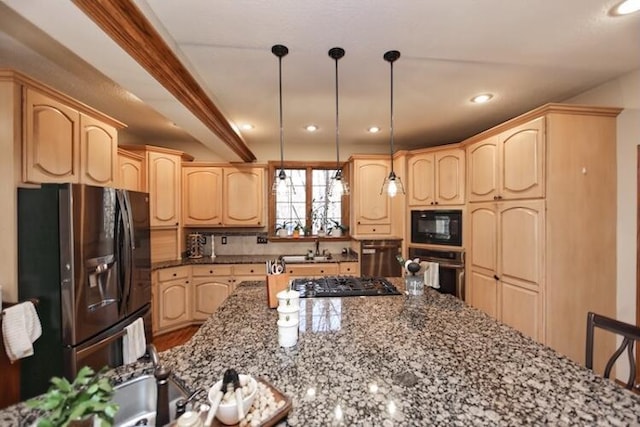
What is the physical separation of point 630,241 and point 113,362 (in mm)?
4042

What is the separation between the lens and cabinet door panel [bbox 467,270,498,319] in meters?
2.63

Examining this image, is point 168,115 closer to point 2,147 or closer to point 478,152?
point 2,147

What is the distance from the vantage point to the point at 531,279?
223 cm

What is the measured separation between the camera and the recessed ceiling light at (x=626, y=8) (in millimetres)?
1380

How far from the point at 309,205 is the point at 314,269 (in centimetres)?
101

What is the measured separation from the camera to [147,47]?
1359 millimetres

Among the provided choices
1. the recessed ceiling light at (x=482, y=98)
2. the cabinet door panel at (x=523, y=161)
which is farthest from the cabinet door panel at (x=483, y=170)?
the recessed ceiling light at (x=482, y=98)

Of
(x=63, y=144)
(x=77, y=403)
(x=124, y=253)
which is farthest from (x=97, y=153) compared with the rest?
(x=77, y=403)

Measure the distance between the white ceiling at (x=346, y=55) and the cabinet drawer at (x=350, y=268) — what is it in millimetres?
1885

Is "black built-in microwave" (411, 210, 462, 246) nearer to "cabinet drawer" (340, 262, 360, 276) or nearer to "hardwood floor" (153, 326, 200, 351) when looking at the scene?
"cabinet drawer" (340, 262, 360, 276)

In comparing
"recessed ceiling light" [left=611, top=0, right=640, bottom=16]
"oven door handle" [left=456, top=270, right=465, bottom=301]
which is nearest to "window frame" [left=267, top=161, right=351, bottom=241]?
"oven door handle" [left=456, top=270, right=465, bottom=301]

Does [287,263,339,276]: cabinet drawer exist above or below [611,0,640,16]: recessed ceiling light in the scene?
below

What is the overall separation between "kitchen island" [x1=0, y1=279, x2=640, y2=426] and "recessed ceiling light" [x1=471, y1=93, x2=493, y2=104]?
1934 millimetres

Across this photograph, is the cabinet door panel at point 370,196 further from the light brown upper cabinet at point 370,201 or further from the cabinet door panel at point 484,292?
the cabinet door panel at point 484,292
